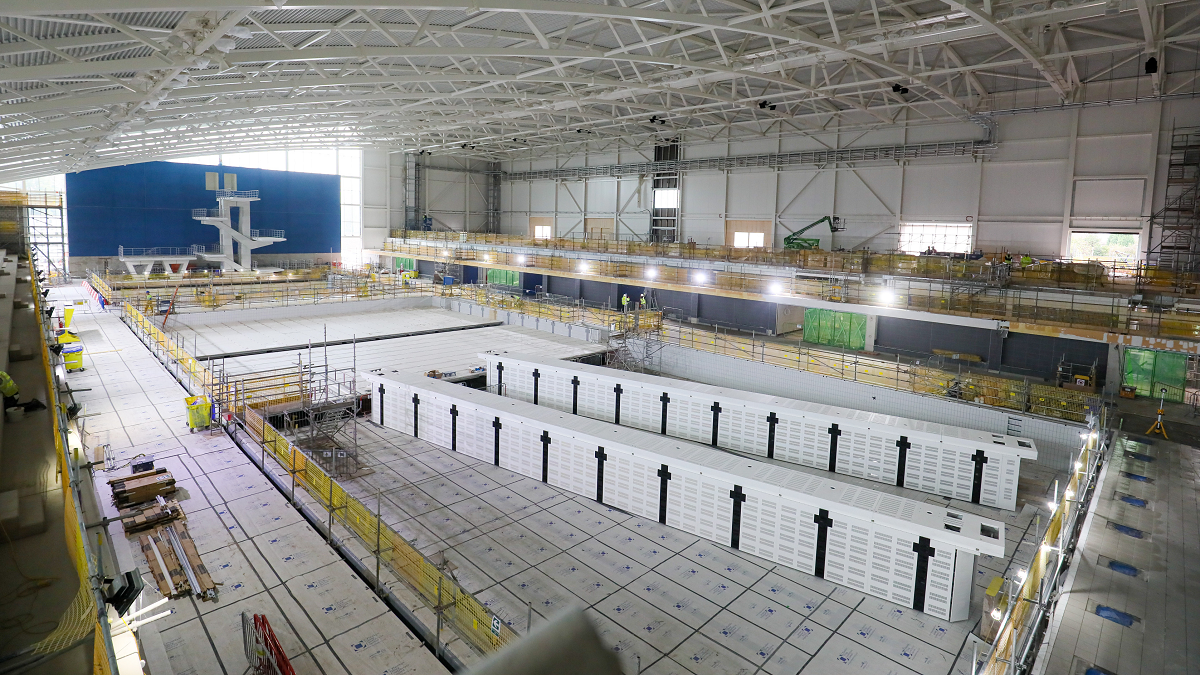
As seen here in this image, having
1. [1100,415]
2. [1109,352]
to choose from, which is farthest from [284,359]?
[1109,352]

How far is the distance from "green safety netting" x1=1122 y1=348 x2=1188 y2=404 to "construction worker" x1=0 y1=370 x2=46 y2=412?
2391cm

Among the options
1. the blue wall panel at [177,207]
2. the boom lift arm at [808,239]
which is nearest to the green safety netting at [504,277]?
the blue wall panel at [177,207]

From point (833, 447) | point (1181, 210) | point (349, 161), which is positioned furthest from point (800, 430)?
point (349, 161)

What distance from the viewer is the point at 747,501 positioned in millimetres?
10133

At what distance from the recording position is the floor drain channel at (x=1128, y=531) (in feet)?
31.3

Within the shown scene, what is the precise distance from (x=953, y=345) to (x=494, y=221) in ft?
113

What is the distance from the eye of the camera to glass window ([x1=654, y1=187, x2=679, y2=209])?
3684 cm

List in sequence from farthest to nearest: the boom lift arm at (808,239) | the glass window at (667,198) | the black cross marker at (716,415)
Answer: the glass window at (667,198)
the boom lift arm at (808,239)
the black cross marker at (716,415)

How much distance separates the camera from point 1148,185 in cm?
2141

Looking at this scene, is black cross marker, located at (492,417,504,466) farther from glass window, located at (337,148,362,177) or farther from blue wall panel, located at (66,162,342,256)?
glass window, located at (337,148,362,177)

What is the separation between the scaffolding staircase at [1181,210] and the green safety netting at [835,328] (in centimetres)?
923

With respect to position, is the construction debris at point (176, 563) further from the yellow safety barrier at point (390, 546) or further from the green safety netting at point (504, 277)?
the green safety netting at point (504, 277)

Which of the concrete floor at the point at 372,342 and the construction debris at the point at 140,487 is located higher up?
the concrete floor at the point at 372,342

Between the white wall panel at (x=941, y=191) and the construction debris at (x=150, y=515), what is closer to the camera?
the construction debris at (x=150, y=515)
